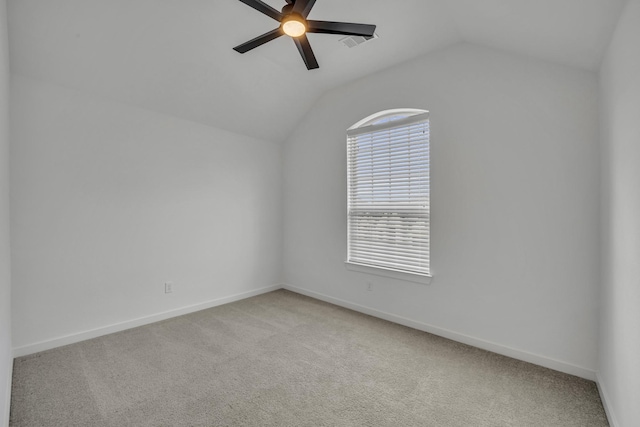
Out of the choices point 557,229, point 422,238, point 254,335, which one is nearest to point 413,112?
point 422,238

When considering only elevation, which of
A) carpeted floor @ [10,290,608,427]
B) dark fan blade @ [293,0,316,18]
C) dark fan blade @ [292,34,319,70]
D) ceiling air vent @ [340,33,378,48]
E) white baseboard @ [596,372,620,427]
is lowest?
carpeted floor @ [10,290,608,427]

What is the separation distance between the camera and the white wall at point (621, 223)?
1.44 meters

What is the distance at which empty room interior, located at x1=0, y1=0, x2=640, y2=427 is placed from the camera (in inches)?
75.6

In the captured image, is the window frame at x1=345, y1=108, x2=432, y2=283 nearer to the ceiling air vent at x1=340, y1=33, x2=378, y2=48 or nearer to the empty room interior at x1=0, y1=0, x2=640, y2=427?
the empty room interior at x1=0, y1=0, x2=640, y2=427

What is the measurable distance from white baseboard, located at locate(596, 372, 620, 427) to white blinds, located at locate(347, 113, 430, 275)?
1455mm

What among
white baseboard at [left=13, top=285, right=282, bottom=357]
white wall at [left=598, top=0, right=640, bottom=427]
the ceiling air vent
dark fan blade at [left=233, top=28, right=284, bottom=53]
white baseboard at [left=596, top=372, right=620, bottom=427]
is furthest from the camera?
the ceiling air vent

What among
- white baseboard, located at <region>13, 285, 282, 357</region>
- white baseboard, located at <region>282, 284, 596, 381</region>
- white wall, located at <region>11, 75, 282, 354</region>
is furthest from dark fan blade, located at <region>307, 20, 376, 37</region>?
white baseboard, located at <region>13, 285, 282, 357</region>

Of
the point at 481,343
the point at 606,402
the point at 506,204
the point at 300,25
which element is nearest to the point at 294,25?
the point at 300,25

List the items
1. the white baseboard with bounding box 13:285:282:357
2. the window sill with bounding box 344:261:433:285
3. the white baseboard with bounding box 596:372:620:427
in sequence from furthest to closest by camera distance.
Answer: the window sill with bounding box 344:261:433:285
the white baseboard with bounding box 13:285:282:357
the white baseboard with bounding box 596:372:620:427

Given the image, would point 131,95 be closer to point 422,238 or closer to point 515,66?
point 422,238

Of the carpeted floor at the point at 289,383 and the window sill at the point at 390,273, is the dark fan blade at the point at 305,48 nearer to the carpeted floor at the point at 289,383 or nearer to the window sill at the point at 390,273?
the window sill at the point at 390,273

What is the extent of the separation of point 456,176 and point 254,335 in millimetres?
2568

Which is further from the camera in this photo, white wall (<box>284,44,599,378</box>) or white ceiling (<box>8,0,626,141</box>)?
white wall (<box>284,44,599,378</box>)

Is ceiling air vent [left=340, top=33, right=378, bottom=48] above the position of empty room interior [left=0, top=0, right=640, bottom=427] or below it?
above
